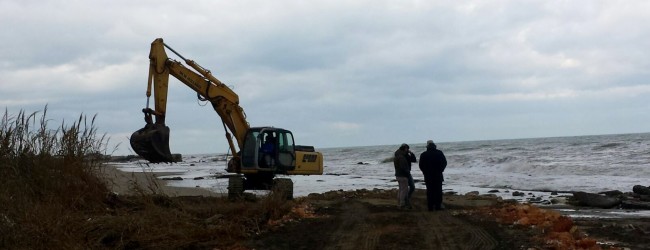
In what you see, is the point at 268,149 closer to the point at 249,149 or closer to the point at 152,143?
the point at 249,149

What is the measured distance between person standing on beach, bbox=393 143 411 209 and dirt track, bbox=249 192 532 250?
118 centimetres

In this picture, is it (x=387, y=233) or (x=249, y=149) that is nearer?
(x=387, y=233)

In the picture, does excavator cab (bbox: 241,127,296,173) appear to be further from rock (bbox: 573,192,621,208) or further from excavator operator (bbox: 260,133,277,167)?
rock (bbox: 573,192,621,208)

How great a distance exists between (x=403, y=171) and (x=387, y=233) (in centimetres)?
471

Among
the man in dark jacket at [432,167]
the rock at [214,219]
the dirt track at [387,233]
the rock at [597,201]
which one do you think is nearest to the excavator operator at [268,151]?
the dirt track at [387,233]

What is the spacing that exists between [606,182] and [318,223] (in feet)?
66.6

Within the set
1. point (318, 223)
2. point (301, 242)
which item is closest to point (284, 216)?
point (318, 223)

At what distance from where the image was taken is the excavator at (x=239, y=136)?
17281mm

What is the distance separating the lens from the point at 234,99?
747 inches

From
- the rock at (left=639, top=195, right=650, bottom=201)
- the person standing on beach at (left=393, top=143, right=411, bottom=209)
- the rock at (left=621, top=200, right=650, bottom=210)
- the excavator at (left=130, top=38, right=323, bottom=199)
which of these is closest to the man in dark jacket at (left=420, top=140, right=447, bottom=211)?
the person standing on beach at (left=393, top=143, right=411, bottom=209)

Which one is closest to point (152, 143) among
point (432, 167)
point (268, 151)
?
point (268, 151)

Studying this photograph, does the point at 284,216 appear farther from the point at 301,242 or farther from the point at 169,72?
the point at 169,72

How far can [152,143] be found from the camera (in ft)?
50.6

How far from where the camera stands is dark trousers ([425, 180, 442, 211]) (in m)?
14.8
